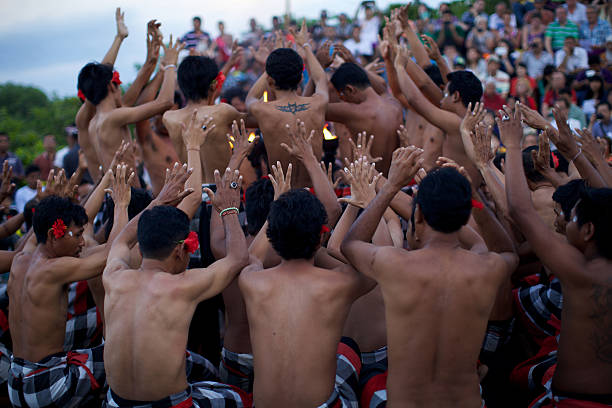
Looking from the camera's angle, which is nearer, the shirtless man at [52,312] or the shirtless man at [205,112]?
the shirtless man at [52,312]

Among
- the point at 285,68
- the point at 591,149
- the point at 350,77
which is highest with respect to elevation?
the point at 285,68

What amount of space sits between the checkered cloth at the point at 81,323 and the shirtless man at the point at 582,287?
377 cm

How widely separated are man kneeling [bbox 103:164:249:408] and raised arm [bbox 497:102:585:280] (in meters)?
1.74

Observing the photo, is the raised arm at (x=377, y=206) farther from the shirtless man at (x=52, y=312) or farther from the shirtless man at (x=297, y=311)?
the shirtless man at (x=52, y=312)

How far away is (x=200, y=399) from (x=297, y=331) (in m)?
0.95

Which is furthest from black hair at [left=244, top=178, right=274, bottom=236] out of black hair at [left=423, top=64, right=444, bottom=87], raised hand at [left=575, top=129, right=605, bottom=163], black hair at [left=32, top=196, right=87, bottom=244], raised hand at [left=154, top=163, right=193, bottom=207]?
black hair at [left=423, top=64, right=444, bottom=87]

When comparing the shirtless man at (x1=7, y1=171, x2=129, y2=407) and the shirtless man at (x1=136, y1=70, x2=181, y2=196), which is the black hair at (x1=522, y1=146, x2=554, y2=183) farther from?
the shirtless man at (x1=136, y1=70, x2=181, y2=196)

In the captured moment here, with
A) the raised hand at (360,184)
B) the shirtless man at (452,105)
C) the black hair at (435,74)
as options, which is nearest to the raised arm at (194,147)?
the raised hand at (360,184)

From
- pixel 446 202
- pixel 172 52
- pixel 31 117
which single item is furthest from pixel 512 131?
pixel 31 117

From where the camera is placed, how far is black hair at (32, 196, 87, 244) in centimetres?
404

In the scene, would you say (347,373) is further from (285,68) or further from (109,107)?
(109,107)

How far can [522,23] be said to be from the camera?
14227mm

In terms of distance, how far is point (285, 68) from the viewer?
16.3 feet

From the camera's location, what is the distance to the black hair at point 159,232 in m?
3.33
